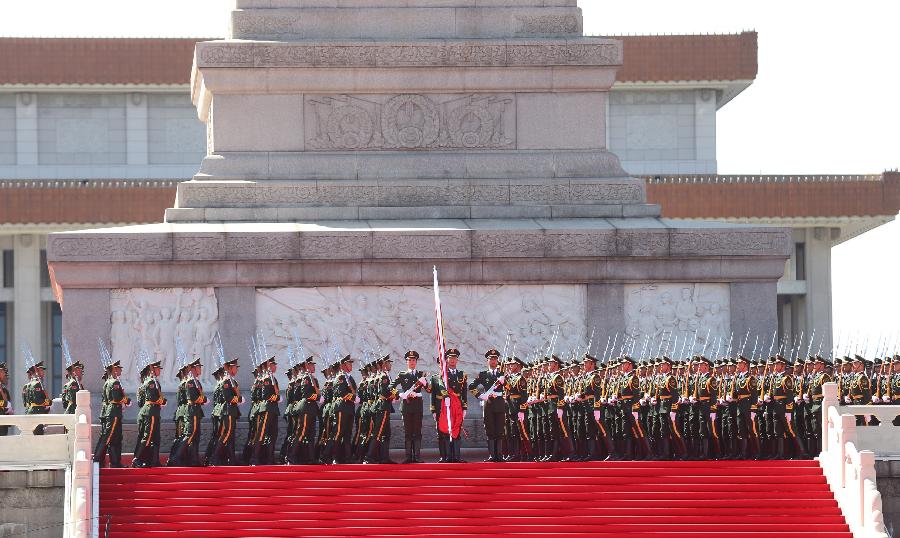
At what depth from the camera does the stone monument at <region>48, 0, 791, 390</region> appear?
1102 inches

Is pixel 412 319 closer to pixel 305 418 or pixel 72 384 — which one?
pixel 305 418

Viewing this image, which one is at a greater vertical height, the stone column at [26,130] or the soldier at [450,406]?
the stone column at [26,130]

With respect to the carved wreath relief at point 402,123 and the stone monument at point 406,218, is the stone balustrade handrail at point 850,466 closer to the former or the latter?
the stone monument at point 406,218

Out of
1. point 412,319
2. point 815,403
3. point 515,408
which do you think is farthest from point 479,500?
point 412,319

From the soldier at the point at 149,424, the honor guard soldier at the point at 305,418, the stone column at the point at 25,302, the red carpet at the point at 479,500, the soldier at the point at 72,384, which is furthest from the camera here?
the stone column at the point at 25,302

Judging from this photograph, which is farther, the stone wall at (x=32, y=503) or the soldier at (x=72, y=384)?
the soldier at (x=72, y=384)

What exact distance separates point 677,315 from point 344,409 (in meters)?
6.20

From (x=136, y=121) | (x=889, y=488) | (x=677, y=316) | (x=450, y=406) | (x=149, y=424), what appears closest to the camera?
(x=889, y=488)

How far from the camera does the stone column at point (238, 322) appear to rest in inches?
1098

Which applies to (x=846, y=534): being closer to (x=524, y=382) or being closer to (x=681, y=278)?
(x=524, y=382)

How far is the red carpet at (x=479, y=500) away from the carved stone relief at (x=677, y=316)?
556cm

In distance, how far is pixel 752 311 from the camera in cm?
2891

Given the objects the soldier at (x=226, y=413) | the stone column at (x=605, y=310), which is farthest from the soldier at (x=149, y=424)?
the stone column at (x=605, y=310)

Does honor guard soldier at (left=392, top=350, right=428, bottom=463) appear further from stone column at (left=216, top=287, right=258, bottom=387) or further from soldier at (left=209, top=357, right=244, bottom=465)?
stone column at (left=216, top=287, right=258, bottom=387)
